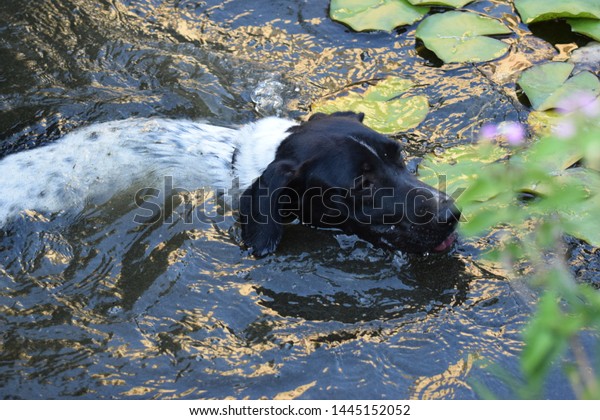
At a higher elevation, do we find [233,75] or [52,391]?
[233,75]

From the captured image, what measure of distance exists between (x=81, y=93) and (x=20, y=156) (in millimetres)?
1148

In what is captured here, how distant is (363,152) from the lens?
4.40 metres

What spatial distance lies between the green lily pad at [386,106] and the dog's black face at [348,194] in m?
0.88

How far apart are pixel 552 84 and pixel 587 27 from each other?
825mm

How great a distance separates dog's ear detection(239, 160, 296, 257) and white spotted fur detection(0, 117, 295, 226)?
21 cm

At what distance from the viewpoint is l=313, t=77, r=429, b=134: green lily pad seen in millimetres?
5539

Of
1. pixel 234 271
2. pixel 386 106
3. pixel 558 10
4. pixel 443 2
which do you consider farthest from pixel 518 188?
pixel 443 2

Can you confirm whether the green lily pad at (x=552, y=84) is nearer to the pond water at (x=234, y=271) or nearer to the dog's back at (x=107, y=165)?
the pond water at (x=234, y=271)

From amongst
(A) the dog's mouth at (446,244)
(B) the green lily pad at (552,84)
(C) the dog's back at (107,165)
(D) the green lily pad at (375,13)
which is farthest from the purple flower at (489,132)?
(C) the dog's back at (107,165)

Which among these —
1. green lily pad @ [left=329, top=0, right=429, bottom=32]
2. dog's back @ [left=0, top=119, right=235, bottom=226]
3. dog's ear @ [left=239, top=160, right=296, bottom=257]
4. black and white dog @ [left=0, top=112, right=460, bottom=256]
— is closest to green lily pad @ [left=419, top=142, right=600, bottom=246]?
black and white dog @ [left=0, top=112, right=460, bottom=256]

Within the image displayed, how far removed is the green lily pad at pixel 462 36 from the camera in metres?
5.99

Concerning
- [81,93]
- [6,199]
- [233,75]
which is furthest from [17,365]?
[233,75]

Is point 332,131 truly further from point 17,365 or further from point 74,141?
point 17,365

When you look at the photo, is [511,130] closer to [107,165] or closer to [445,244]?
[445,244]
